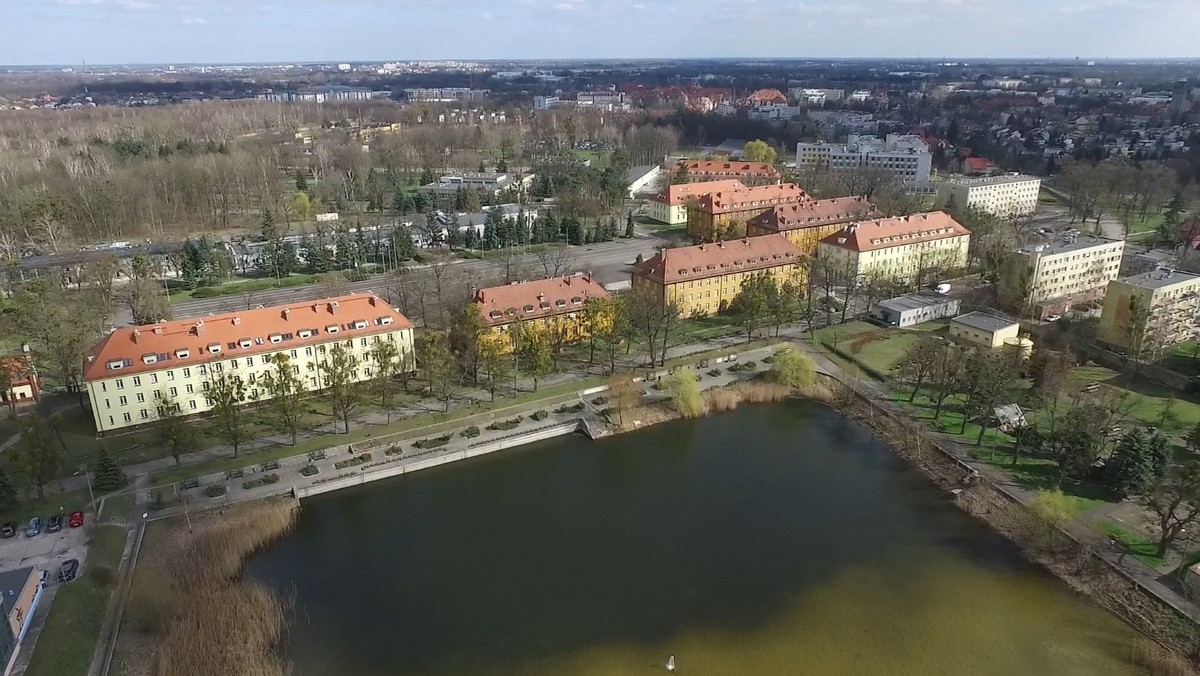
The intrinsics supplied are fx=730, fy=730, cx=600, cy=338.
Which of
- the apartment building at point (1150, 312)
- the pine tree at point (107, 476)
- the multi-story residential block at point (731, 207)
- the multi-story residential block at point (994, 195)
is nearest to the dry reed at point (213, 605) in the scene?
the pine tree at point (107, 476)

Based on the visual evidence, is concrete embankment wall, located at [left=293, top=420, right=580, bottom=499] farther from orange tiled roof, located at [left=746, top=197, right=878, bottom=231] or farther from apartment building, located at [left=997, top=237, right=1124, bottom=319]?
orange tiled roof, located at [left=746, top=197, right=878, bottom=231]

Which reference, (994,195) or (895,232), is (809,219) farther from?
(994,195)

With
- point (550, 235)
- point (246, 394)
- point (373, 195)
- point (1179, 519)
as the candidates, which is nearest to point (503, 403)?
point (246, 394)

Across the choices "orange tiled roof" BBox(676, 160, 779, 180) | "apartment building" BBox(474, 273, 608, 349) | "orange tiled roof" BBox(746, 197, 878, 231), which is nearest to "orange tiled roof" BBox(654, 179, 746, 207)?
"orange tiled roof" BBox(746, 197, 878, 231)

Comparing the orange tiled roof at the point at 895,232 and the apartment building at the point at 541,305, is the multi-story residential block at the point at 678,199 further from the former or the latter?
the apartment building at the point at 541,305

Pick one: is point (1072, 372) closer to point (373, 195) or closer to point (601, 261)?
point (601, 261)

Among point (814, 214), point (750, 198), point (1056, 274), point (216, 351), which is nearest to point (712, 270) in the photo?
point (814, 214)
